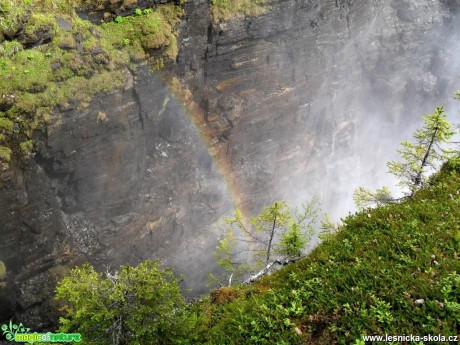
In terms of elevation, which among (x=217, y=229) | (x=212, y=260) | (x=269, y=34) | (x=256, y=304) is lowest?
(x=256, y=304)

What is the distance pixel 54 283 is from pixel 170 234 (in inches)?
378

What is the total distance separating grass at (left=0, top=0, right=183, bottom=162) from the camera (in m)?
19.9

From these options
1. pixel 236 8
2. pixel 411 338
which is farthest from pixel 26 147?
pixel 411 338

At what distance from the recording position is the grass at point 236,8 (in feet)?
92.1

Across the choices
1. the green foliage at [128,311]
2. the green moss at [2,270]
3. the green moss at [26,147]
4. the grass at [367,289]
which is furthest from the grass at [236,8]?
the green foliage at [128,311]

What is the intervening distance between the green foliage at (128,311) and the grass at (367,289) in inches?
40.9

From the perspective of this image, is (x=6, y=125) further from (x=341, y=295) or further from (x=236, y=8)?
(x=341, y=295)

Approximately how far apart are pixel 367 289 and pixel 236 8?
25521 mm

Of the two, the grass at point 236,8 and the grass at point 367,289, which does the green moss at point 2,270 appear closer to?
the grass at point 367,289

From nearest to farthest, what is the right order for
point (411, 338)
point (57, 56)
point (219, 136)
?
point (411, 338)
point (57, 56)
point (219, 136)

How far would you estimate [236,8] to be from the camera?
28906 millimetres

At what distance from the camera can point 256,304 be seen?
9.32 metres

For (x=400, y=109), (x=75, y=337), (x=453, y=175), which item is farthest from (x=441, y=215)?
(x=400, y=109)

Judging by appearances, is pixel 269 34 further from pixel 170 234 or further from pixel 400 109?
pixel 400 109
